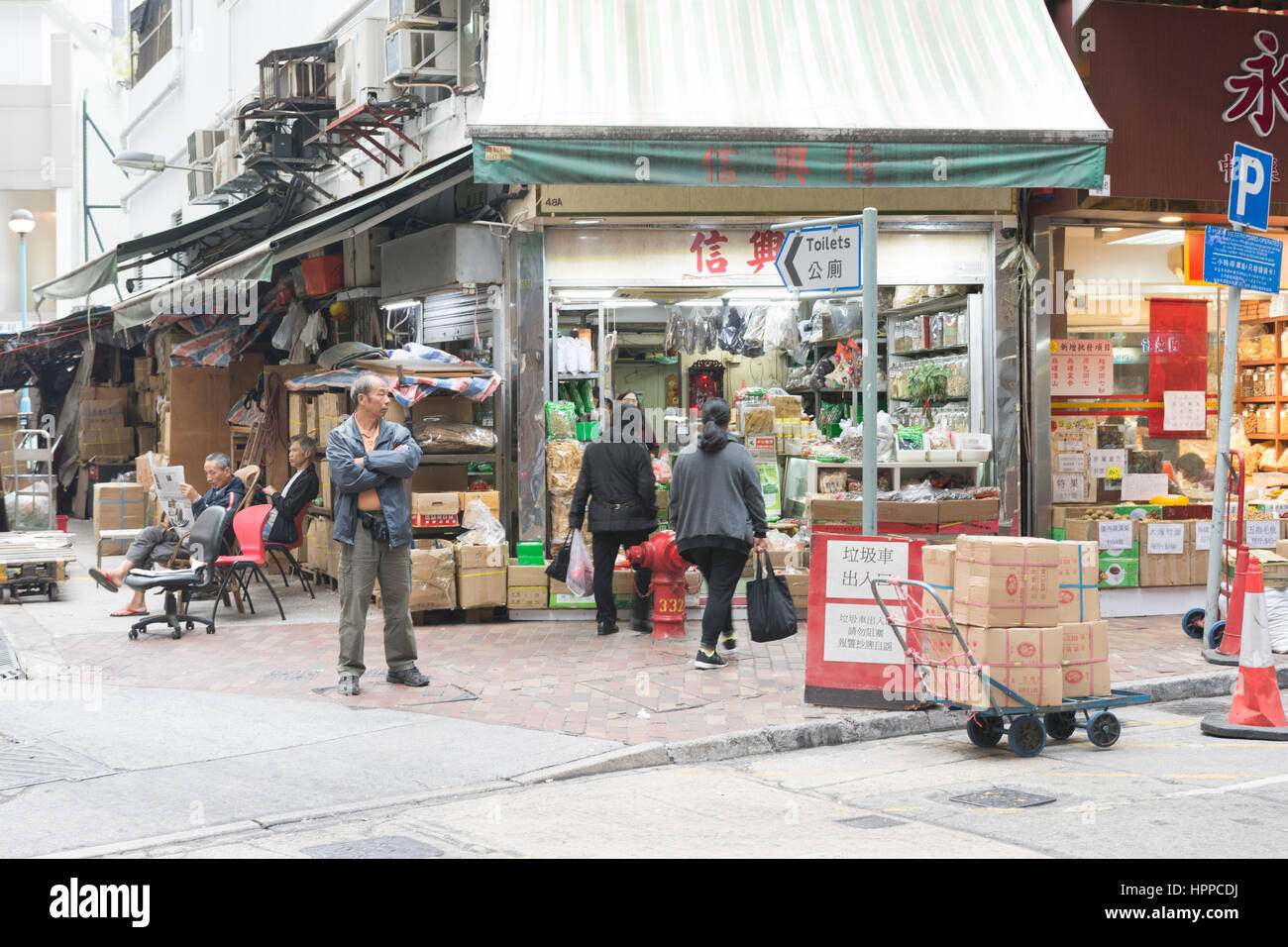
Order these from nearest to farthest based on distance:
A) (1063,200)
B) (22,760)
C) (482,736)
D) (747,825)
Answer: (747,825), (22,760), (482,736), (1063,200)

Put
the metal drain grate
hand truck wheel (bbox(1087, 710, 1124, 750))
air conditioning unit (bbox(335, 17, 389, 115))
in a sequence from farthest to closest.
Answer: air conditioning unit (bbox(335, 17, 389, 115)) < the metal drain grate < hand truck wheel (bbox(1087, 710, 1124, 750))

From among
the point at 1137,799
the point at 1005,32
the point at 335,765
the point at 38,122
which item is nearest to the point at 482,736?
the point at 335,765

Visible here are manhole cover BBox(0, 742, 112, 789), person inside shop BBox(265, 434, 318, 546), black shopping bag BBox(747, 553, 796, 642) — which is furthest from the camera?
person inside shop BBox(265, 434, 318, 546)

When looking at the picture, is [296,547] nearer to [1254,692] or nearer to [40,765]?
[40,765]

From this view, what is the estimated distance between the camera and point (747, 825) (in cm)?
593

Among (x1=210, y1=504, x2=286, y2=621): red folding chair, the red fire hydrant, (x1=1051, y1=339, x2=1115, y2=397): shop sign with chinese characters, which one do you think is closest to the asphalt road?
the red fire hydrant

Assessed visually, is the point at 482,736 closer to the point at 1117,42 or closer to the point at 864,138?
the point at 864,138

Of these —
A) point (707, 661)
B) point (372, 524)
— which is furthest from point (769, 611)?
point (372, 524)

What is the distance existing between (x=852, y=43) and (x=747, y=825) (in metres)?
7.92

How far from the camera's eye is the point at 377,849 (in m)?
5.54

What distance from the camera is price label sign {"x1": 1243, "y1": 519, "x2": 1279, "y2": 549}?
1177 cm

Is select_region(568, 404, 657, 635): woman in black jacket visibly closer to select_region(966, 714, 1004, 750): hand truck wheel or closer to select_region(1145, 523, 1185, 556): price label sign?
select_region(966, 714, 1004, 750): hand truck wheel

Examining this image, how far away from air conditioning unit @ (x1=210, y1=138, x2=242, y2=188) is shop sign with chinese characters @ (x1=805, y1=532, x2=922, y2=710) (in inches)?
448

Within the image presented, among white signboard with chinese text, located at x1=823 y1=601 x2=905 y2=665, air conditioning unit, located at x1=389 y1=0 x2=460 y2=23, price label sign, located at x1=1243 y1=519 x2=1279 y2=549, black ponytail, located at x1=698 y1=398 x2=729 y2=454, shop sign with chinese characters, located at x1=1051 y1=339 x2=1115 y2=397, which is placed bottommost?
white signboard with chinese text, located at x1=823 y1=601 x2=905 y2=665
